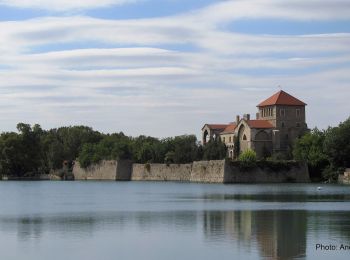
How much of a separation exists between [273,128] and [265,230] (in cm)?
7950

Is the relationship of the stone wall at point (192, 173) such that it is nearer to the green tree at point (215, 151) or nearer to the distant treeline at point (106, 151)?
the distant treeline at point (106, 151)

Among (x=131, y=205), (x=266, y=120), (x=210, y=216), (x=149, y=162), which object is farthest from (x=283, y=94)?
(x=210, y=216)

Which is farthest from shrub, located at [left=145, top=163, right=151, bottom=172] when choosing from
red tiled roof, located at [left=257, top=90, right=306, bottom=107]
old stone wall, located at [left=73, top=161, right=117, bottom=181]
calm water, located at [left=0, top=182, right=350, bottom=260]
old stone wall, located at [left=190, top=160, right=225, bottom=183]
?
calm water, located at [left=0, top=182, right=350, bottom=260]

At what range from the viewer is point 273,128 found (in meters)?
108

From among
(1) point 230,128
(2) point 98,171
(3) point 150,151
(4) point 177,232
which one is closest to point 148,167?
(3) point 150,151

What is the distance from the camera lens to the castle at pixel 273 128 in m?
107

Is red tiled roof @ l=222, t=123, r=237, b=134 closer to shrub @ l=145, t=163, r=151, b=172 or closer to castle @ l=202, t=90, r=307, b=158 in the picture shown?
castle @ l=202, t=90, r=307, b=158

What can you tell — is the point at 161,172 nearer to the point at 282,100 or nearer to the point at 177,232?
the point at 282,100

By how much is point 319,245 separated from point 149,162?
87770mm

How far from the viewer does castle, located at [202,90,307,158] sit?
350 ft

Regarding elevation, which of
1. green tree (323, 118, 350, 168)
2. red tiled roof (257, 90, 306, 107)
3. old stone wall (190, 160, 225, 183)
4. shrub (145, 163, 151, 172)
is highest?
red tiled roof (257, 90, 306, 107)

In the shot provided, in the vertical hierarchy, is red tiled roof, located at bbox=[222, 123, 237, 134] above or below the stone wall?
above

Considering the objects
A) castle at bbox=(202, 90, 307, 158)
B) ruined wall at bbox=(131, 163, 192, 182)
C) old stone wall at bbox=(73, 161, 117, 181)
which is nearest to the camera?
→ ruined wall at bbox=(131, 163, 192, 182)

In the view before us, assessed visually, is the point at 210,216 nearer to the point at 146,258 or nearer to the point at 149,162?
the point at 146,258
